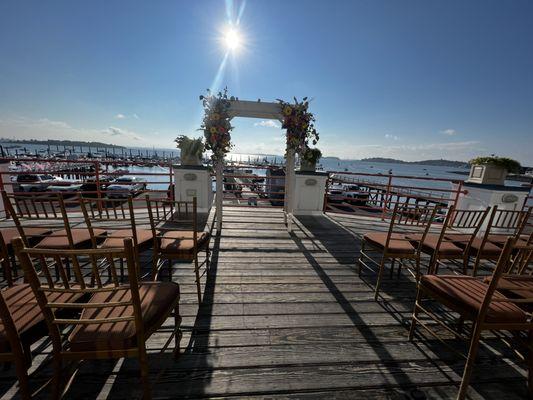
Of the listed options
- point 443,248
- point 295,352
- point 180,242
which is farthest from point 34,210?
point 443,248

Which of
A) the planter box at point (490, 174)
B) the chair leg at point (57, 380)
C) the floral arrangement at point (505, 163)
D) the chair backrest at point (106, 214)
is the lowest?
the chair leg at point (57, 380)

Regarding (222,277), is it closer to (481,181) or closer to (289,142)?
(289,142)

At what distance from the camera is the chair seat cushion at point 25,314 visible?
1.08 metres

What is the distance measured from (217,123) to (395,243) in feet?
9.90

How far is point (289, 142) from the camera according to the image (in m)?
3.90

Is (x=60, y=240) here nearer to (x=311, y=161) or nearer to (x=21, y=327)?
(x=21, y=327)

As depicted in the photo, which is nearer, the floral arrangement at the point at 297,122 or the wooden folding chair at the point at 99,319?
the wooden folding chair at the point at 99,319

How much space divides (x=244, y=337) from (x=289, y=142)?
3043 millimetres

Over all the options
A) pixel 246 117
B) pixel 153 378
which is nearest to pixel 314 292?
pixel 153 378

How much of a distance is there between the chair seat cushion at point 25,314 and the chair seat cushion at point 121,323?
165 mm

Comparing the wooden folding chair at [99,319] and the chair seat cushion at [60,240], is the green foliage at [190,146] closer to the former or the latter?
the chair seat cushion at [60,240]

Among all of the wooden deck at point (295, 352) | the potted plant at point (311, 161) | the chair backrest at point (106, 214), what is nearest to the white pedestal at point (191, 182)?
the chair backrest at point (106, 214)

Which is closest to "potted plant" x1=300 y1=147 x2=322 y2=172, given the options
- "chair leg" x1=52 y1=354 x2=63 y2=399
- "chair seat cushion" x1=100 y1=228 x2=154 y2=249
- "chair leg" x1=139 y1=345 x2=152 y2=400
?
"chair seat cushion" x1=100 y1=228 x2=154 y2=249

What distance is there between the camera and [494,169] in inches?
167
